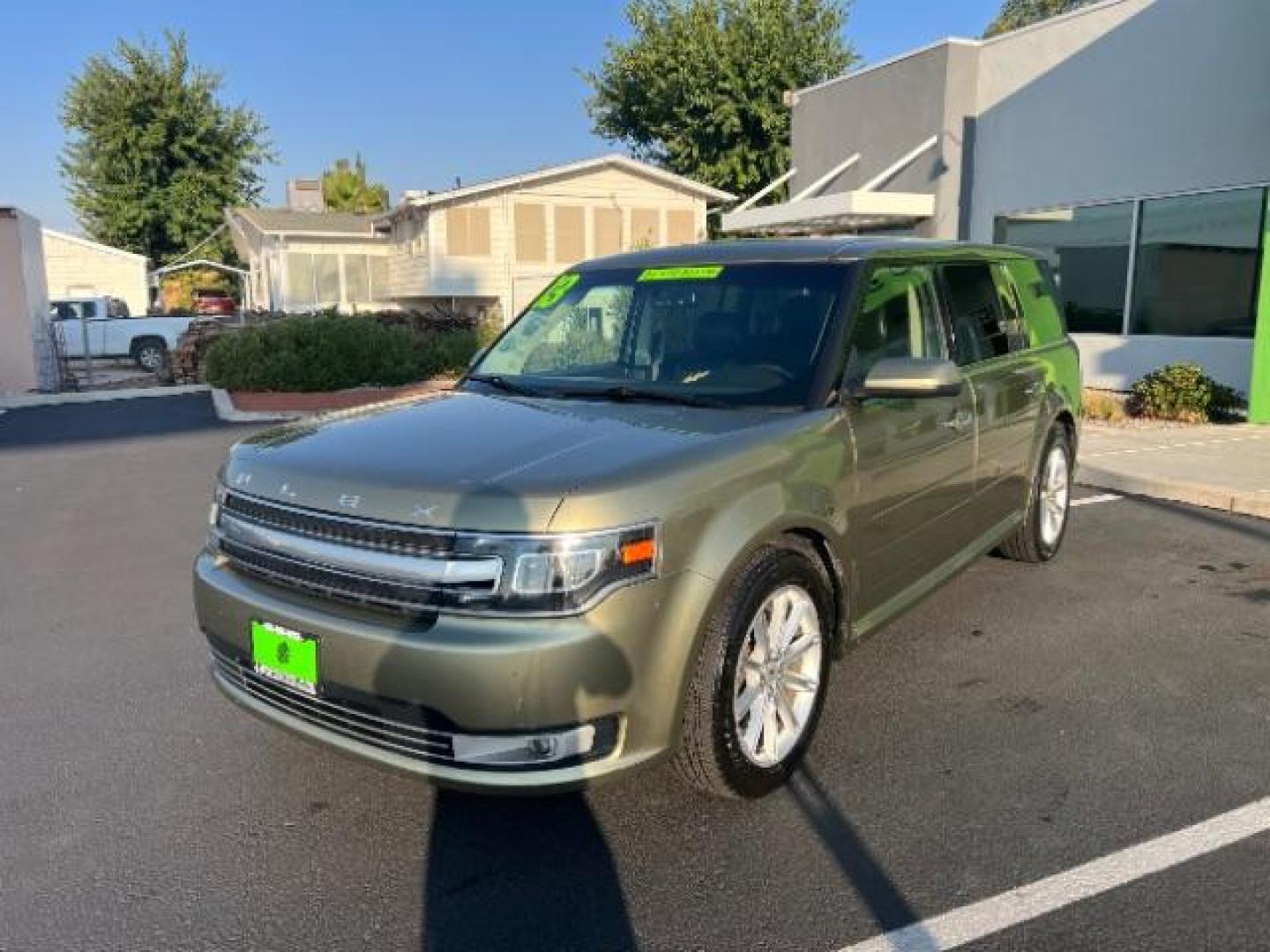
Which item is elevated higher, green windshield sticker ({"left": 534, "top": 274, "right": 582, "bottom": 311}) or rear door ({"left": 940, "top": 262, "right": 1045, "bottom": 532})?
green windshield sticker ({"left": 534, "top": 274, "right": 582, "bottom": 311})

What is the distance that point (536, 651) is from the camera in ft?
8.56

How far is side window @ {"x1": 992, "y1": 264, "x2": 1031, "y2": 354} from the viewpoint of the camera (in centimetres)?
523

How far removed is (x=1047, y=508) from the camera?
5918 mm

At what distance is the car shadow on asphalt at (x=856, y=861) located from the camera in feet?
8.68

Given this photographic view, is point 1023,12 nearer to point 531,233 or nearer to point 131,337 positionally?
point 531,233

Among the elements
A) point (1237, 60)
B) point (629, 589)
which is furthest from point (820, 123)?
point (629, 589)

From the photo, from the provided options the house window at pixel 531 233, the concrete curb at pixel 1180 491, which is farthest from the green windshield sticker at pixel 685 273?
the house window at pixel 531 233

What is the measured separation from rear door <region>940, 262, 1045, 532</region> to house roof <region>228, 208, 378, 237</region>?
2956 centimetres

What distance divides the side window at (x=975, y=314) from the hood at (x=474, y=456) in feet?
5.40

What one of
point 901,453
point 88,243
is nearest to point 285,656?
point 901,453

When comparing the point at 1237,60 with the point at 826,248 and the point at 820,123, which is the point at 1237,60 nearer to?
the point at 820,123

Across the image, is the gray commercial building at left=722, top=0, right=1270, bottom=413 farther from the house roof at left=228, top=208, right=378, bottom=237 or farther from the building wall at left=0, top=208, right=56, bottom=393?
the house roof at left=228, top=208, right=378, bottom=237

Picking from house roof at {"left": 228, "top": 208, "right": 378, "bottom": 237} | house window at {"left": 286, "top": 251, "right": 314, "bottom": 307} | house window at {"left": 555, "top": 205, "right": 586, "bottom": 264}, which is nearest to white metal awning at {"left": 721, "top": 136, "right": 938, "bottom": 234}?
house window at {"left": 555, "top": 205, "right": 586, "bottom": 264}

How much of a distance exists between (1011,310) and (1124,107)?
9989 millimetres
